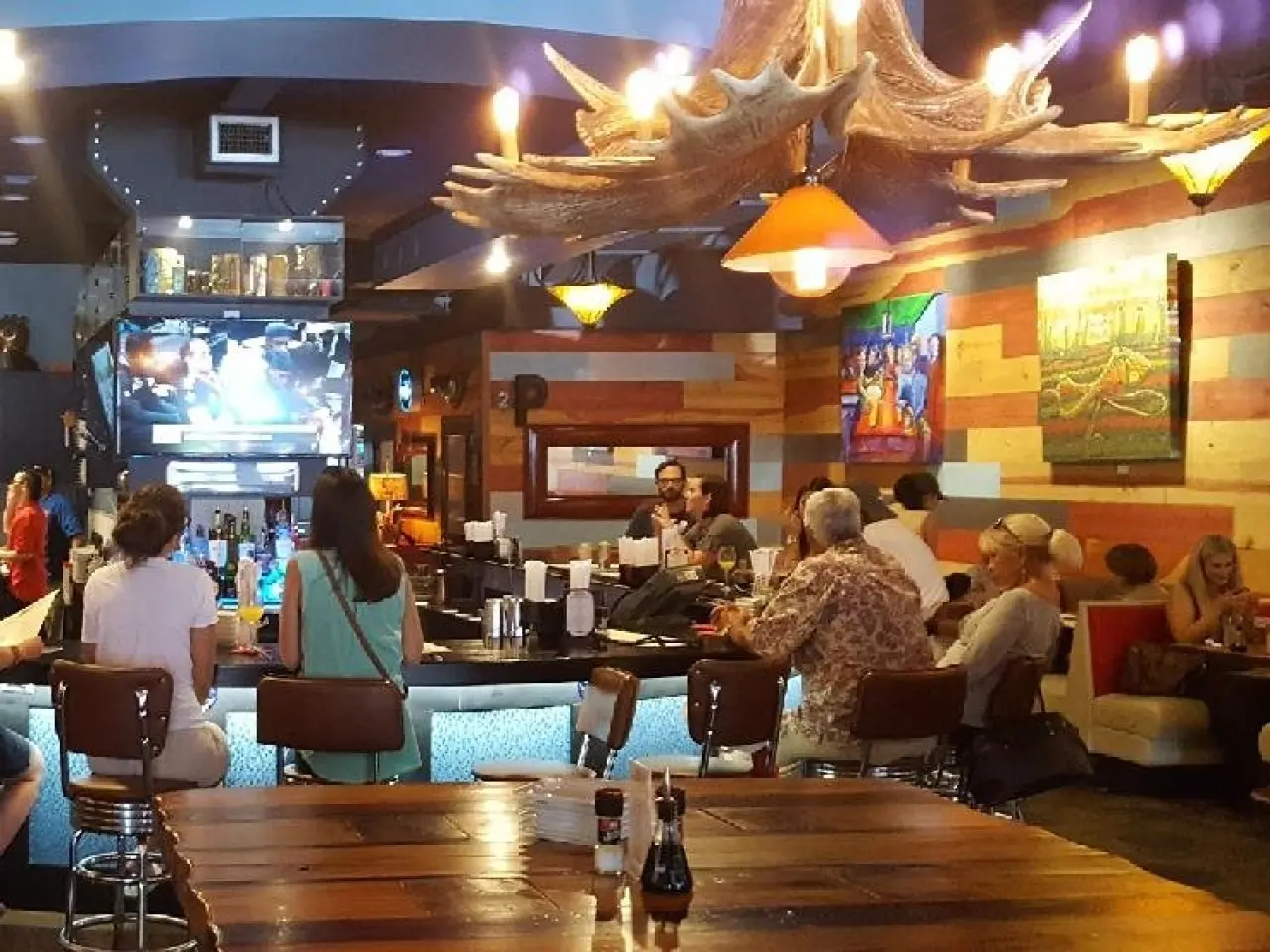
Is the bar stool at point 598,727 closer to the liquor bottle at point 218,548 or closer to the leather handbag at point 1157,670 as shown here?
the liquor bottle at point 218,548

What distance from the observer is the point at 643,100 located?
4.67m

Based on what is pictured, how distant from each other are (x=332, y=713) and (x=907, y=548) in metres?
3.76

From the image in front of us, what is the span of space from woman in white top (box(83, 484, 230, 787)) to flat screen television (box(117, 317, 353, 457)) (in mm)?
3262

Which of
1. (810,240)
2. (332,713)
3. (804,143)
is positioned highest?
(804,143)

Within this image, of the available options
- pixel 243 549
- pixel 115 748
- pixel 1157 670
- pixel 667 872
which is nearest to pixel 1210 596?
pixel 1157 670

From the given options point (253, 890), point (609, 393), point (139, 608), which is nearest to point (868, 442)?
point (609, 393)

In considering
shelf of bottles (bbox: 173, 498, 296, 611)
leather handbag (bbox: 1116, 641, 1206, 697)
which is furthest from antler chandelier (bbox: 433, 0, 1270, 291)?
leather handbag (bbox: 1116, 641, 1206, 697)

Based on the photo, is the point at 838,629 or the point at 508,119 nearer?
the point at 508,119

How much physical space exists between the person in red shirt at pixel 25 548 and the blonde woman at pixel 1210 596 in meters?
6.41

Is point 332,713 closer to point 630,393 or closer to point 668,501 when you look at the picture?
point 668,501

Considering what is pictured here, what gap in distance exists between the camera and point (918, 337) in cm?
1161

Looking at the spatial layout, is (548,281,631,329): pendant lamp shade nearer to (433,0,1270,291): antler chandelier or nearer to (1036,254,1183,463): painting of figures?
(1036,254,1183,463): painting of figures

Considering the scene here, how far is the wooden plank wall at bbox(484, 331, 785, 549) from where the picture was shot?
557 inches

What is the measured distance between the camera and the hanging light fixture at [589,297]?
496 inches
